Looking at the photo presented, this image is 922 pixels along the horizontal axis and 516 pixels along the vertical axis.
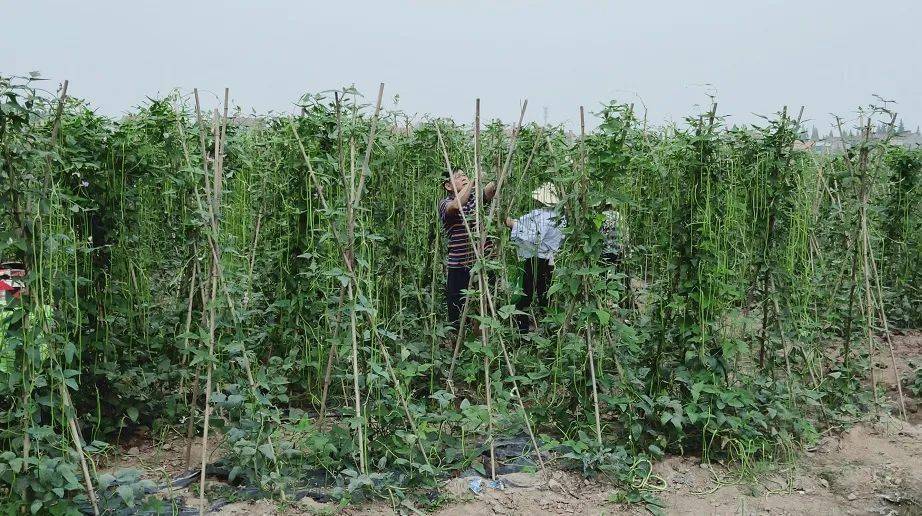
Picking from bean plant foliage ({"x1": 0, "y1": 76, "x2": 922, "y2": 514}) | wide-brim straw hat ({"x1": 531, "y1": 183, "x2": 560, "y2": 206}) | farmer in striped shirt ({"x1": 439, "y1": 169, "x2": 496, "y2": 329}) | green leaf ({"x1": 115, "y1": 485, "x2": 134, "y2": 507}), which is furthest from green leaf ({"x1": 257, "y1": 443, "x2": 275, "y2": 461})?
wide-brim straw hat ({"x1": 531, "y1": 183, "x2": 560, "y2": 206})

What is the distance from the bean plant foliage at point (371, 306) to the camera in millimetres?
3818

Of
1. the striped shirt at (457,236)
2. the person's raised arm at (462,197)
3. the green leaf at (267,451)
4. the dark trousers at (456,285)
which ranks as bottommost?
the green leaf at (267,451)

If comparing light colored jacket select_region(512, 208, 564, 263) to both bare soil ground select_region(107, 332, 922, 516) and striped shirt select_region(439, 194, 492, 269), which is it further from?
bare soil ground select_region(107, 332, 922, 516)

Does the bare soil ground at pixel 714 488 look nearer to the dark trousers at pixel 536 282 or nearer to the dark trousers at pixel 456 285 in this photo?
the dark trousers at pixel 456 285

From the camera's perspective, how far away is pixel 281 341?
216 inches

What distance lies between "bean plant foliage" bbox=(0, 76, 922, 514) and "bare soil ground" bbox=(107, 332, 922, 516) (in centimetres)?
13

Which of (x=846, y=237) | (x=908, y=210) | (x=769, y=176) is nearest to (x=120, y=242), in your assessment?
(x=769, y=176)

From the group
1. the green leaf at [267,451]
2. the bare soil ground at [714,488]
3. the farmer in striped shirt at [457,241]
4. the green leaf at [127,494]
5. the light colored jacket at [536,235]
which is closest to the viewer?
the green leaf at [127,494]

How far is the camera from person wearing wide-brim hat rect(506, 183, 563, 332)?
5.99 m

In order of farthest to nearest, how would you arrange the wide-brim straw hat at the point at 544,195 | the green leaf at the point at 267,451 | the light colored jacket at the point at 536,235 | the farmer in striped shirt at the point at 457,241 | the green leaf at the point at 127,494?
the wide-brim straw hat at the point at 544,195, the light colored jacket at the point at 536,235, the farmer in striped shirt at the point at 457,241, the green leaf at the point at 267,451, the green leaf at the point at 127,494

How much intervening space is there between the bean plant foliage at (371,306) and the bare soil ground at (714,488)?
125 mm

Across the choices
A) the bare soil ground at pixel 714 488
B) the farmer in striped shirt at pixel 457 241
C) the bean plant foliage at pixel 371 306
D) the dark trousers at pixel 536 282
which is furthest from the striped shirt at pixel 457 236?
the bare soil ground at pixel 714 488

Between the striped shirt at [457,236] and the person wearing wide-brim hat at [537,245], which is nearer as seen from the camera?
the striped shirt at [457,236]

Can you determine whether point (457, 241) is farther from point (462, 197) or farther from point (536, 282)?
point (536, 282)
